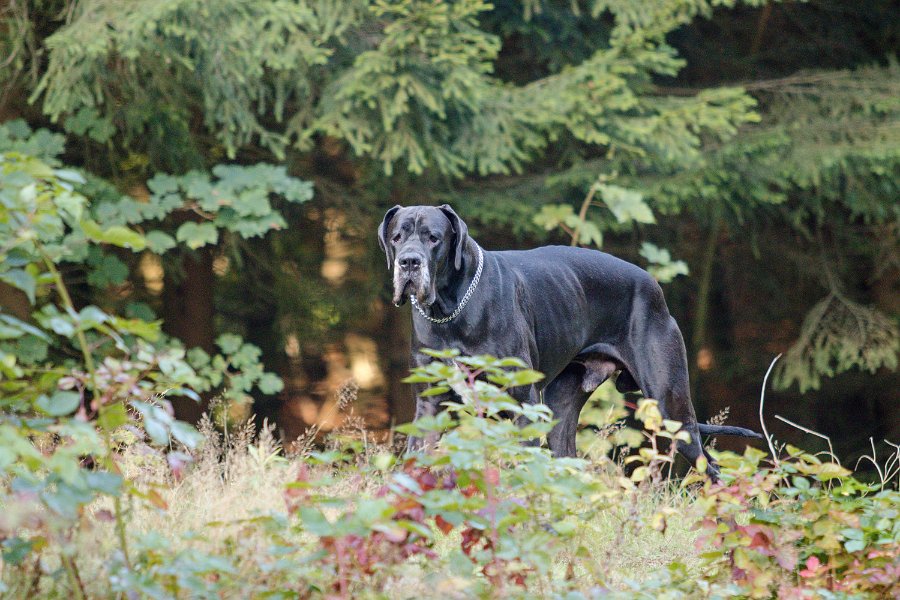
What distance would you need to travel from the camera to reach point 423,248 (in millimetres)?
4957

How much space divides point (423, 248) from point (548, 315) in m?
0.95

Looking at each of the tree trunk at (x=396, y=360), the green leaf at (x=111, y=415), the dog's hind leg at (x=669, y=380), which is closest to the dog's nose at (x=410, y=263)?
the dog's hind leg at (x=669, y=380)

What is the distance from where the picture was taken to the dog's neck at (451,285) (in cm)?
505

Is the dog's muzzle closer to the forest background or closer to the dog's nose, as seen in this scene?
the dog's nose

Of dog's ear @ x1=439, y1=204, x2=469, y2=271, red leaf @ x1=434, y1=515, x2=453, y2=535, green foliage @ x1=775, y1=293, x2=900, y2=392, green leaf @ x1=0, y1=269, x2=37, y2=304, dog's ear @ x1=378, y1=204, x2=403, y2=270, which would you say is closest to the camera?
green leaf @ x1=0, y1=269, x2=37, y2=304

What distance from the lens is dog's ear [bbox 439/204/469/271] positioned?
A: 5.02m

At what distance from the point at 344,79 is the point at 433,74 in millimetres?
655

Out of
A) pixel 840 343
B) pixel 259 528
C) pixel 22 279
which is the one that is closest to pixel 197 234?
pixel 259 528

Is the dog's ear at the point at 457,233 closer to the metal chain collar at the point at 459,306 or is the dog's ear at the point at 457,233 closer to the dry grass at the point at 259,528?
Answer: the metal chain collar at the point at 459,306

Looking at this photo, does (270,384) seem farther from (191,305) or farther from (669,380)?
(669,380)

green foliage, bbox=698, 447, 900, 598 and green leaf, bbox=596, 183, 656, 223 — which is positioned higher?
green leaf, bbox=596, 183, 656, 223

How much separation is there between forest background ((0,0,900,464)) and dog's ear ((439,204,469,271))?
2549 mm

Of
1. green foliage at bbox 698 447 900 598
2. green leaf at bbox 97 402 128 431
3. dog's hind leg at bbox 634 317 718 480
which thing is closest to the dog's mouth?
dog's hind leg at bbox 634 317 718 480

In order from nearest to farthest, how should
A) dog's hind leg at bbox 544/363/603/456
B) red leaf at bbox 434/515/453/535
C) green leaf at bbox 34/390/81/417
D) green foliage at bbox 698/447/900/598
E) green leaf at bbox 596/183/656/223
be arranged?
green leaf at bbox 34/390/81/417 → red leaf at bbox 434/515/453/535 → green foliage at bbox 698/447/900/598 → dog's hind leg at bbox 544/363/603/456 → green leaf at bbox 596/183/656/223
